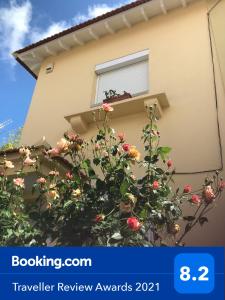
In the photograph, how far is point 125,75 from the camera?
7961 mm

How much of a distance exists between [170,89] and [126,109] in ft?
2.97

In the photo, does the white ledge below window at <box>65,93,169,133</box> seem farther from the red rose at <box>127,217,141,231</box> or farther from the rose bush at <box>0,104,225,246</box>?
the red rose at <box>127,217,141,231</box>

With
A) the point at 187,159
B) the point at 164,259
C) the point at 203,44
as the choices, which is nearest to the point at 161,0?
the point at 203,44

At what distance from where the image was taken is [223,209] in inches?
194

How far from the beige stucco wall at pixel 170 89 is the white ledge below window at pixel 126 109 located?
0.38 ft

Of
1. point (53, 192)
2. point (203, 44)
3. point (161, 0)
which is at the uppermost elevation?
point (161, 0)

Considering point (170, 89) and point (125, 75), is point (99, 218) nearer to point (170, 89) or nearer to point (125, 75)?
point (170, 89)

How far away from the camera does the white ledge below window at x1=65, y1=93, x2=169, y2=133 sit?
6.35 metres

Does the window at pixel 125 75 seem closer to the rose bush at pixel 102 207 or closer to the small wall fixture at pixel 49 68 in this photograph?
the small wall fixture at pixel 49 68

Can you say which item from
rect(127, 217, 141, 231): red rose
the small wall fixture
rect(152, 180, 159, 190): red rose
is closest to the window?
the small wall fixture

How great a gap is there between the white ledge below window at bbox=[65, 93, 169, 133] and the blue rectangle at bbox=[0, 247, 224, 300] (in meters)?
3.70

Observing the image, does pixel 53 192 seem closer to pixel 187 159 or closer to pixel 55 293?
pixel 55 293

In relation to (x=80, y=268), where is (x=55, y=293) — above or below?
below

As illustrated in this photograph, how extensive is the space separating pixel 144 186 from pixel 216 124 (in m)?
2.73
